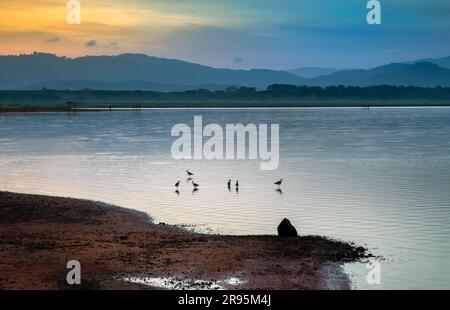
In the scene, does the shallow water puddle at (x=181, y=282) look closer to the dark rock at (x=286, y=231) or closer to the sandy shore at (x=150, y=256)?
the sandy shore at (x=150, y=256)

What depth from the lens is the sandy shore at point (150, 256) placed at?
17.7 m

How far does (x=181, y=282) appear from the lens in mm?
17641

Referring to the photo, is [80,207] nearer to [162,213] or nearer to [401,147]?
[162,213]

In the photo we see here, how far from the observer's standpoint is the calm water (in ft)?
79.2

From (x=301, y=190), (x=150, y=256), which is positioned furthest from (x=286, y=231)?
(x=301, y=190)

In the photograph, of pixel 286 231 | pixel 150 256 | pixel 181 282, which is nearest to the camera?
pixel 181 282

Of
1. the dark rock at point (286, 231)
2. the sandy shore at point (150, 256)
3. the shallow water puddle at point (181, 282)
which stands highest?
the dark rock at point (286, 231)

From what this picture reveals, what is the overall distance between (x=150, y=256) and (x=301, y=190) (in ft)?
63.3

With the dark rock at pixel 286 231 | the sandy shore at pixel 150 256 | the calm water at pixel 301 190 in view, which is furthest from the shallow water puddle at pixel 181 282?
the dark rock at pixel 286 231

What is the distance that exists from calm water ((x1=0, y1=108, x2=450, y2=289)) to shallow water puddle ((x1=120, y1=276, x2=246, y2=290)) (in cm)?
370

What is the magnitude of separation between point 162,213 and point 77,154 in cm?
3331

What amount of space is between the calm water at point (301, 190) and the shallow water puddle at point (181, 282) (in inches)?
146

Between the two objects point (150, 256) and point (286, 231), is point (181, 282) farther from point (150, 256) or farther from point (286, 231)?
point (286, 231)

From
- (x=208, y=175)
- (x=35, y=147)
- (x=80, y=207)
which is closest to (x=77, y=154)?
(x=35, y=147)
